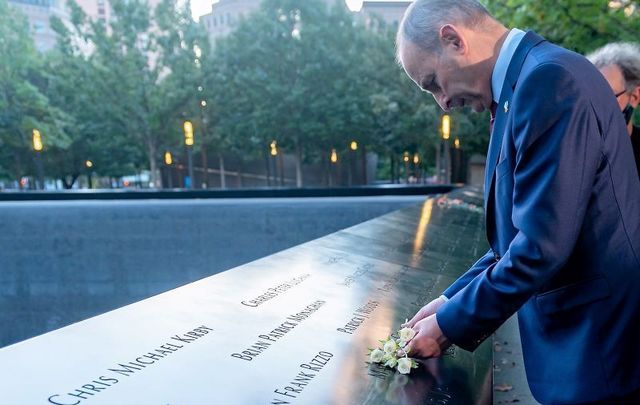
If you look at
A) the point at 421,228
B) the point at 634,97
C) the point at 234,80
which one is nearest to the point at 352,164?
the point at 234,80

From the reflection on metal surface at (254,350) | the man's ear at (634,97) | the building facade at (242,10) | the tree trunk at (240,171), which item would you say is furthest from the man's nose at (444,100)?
the building facade at (242,10)

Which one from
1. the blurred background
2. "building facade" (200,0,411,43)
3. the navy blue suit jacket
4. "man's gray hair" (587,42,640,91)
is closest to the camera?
the navy blue suit jacket

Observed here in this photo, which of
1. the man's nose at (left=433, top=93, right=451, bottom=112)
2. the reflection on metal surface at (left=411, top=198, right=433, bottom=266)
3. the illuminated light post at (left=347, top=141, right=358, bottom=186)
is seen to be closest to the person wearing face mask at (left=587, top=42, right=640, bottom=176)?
the reflection on metal surface at (left=411, top=198, right=433, bottom=266)

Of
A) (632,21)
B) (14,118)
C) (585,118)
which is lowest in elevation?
(585,118)

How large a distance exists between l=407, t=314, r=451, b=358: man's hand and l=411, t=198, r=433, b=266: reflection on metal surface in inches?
82.2

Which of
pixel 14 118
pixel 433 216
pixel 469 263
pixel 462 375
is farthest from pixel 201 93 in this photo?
pixel 462 375

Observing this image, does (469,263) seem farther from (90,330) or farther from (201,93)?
(201,93)

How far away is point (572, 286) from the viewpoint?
1.49 meters

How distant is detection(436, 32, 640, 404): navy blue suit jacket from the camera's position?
1.36m

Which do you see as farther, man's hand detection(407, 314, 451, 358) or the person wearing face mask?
the person wearing face mask

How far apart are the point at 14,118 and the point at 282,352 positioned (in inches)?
1207

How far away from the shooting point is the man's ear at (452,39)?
1.56m

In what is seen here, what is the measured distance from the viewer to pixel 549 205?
1.37 m

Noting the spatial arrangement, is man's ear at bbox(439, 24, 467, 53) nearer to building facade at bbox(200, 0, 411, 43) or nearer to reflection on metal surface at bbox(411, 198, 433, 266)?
reflection on metal surface at bbox(411, 198, 433, 266)
